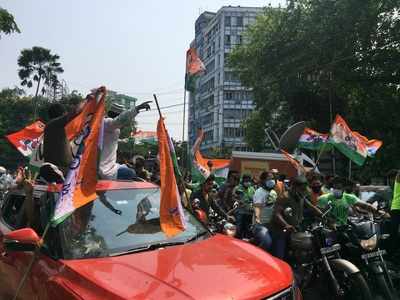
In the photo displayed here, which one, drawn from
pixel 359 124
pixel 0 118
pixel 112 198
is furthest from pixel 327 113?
pixel 0 118

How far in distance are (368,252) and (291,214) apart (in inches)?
45.6

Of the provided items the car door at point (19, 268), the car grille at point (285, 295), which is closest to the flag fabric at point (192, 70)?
the car door at point (19, 268)

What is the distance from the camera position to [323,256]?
588 centimetres

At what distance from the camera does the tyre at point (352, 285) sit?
17.8ft

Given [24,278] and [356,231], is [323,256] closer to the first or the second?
[356,231]

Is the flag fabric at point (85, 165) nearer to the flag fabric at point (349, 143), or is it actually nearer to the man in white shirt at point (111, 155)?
the man in white shirt at point (111, 155)

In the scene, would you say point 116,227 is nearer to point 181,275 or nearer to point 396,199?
point 181,275

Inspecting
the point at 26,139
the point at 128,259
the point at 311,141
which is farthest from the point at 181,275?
the point at 311,141

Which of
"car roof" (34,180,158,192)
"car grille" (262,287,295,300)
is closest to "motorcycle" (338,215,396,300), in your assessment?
"car grille" (262,287,295,300)

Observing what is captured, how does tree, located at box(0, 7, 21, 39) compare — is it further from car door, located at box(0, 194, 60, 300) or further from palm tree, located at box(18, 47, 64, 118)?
palm tree, located at box(18, 47, 64, 118)

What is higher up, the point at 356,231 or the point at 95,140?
the point at 95,140

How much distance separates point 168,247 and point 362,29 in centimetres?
2430

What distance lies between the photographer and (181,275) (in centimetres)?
340

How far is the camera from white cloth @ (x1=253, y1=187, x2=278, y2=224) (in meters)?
7.80
